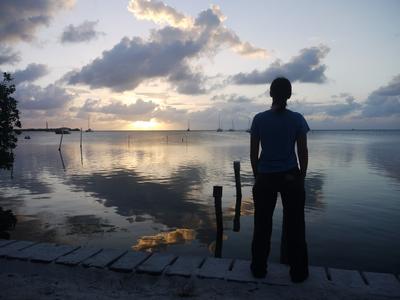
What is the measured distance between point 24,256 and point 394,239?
1374 cm

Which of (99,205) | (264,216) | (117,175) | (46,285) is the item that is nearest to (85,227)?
(99,205)

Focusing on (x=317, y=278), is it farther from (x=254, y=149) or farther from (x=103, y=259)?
(x=103, y=259)

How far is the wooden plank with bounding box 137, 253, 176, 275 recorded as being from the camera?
19.1ft

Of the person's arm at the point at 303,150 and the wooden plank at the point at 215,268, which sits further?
the wooden plank at the point at 215,268

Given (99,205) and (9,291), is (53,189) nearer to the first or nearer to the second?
(99,205)

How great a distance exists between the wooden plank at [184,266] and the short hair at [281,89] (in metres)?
3.23

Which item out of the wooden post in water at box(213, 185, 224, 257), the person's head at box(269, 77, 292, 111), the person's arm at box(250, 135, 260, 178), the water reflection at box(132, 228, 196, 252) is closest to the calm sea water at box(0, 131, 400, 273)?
the water reflection at box(132, 228, 196, 252)

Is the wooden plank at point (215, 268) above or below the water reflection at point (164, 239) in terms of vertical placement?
above

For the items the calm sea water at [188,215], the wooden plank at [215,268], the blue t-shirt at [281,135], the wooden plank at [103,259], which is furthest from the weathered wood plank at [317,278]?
the calm sea water at [188,215]

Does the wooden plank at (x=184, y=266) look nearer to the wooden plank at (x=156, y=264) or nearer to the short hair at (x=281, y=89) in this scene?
the wooden plank at (x=156, y=264)

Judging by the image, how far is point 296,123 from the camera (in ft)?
17.8

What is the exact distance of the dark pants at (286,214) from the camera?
213 inches

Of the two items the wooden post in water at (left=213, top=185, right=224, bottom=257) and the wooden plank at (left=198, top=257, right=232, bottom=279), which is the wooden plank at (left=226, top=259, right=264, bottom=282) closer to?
the wooden plank at (left=198, top=257, right=232, bottom=279)

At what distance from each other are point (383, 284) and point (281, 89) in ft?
11.3
